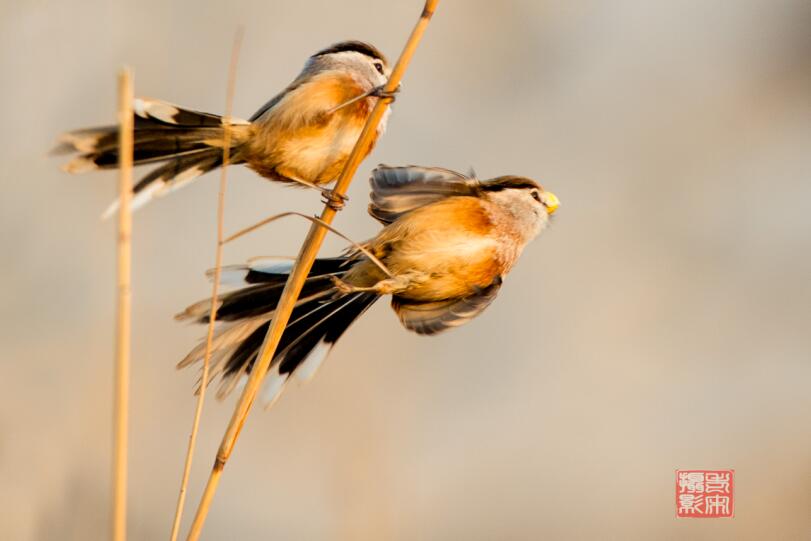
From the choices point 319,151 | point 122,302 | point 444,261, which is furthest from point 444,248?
point 122,302

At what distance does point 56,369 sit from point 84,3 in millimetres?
385

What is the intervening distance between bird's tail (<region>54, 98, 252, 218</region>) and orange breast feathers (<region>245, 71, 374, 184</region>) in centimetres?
2

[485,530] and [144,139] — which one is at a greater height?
[144,139]

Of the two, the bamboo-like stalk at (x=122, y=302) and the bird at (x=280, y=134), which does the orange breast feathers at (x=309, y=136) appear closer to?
the bird at (x=280, y=134)

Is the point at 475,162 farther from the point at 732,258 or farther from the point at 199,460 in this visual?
the point at 199,460

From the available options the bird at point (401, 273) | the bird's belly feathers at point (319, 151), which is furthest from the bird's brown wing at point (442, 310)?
the bird's belly feathers at point (319, 151)

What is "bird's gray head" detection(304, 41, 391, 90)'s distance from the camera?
0.58m

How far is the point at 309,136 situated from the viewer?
55 centimetres

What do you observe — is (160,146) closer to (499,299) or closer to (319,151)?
(319,151)

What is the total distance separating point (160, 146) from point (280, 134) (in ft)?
0.29

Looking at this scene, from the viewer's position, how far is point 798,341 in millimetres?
848

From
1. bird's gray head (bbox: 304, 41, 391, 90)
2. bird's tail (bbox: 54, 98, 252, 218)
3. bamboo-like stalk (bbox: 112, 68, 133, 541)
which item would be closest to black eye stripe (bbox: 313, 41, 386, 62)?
bird's gray head (bbox: 304, 41, 391, 90)

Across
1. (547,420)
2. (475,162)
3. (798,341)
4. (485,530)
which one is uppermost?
(475,162)

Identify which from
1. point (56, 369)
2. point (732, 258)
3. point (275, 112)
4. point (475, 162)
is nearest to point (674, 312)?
point (732, 258)
